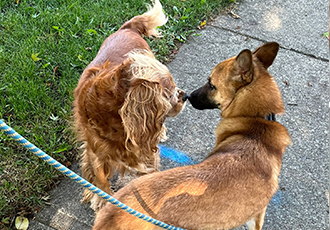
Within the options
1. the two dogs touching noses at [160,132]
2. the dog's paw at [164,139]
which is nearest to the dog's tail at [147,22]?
the two dogs touching noses at [160,132]

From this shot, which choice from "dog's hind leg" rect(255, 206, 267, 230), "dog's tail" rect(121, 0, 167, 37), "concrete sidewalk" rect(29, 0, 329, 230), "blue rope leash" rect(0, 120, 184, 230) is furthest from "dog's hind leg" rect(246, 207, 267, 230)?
"dog's tail" rect(121, 0, 167, 37)

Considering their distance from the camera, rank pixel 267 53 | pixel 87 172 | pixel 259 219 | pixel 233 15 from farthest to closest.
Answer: pixel 233 15
pixel 87 172
pixel 267 53
pixel 259 219

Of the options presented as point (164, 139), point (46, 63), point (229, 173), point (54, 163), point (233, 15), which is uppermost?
point (54, 163)

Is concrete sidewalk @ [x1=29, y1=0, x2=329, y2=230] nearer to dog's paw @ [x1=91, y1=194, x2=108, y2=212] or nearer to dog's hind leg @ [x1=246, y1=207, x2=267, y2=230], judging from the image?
dog's paw @ [x1=91, y1=194, x2=108, y2=212]

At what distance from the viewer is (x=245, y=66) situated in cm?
282

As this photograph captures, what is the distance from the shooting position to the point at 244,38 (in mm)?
5191

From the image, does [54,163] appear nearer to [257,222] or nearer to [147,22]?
[257,222]

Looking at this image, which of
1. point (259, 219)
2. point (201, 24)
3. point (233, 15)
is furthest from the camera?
point (233, 15)

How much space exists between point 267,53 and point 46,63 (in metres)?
2.93

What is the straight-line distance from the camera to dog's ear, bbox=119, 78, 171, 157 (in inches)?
91.4

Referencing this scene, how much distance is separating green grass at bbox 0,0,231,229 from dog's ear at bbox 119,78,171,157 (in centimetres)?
123

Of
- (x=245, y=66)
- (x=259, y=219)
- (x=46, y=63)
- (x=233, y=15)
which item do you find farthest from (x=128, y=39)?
(x=233, y=15)

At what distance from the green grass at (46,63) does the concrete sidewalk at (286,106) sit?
238 millimetres

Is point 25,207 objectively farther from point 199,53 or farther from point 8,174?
point 199,53
